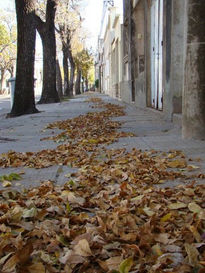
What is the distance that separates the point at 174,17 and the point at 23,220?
556 centimetres

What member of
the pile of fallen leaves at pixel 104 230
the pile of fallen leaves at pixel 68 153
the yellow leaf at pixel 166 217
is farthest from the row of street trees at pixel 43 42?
the yellow leaf at pixel 166 217

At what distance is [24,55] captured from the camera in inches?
416

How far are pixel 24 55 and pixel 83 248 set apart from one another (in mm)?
9496

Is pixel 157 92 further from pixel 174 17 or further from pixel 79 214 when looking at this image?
pixel 79 214

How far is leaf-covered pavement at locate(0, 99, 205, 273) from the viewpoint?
170cm

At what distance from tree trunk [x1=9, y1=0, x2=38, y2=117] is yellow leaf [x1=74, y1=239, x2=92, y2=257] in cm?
914

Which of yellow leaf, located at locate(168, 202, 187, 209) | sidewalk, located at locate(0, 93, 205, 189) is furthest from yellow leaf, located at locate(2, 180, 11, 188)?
yellow leaf, located at locate(168, 202, 187, 209)

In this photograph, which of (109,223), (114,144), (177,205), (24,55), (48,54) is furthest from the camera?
(48,54)

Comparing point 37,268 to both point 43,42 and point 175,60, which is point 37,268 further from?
point 43,42

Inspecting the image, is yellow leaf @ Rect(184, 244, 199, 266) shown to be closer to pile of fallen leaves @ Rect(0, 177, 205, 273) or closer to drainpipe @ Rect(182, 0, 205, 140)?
pile of fallen leaves @ Rect(0, 177, 205, 273)

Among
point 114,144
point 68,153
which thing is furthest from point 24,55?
point 68,153

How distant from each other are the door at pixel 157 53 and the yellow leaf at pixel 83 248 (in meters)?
7.84

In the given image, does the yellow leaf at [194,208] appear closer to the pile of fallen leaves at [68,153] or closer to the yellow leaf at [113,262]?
the yellow leaf at [113,262]

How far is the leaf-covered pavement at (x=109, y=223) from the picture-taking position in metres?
1.70
